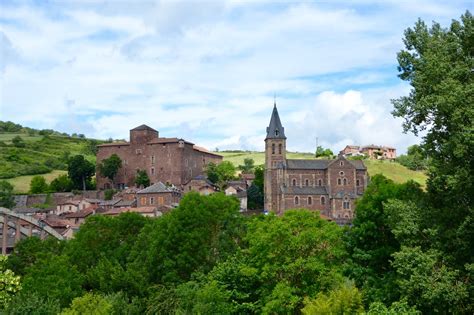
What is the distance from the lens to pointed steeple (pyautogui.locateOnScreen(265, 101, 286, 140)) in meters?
117

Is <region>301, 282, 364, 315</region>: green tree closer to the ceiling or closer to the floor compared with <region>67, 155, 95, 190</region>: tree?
closer to the floor

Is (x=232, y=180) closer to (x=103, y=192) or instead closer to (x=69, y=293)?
(x=103, y=192)

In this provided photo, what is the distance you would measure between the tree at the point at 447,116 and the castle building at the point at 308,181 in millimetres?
88214

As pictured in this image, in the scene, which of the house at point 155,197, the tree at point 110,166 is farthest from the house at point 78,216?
the tree at point 110,166

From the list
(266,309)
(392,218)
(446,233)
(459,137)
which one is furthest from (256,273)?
(459,137)

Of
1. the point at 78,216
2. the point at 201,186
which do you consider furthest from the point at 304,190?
the point at 78,216

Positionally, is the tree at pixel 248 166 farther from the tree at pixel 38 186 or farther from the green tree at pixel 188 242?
the green tree at pixel 188 242

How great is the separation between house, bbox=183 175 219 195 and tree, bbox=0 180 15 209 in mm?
31017

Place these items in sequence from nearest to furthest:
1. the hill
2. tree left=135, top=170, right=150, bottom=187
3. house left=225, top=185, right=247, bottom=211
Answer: house left=225, top=185, right=247, bottom=211 → tree left=135, top=170, right=150, bottom=187 → the hill

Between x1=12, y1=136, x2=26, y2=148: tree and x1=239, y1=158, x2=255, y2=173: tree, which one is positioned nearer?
x1=239, y1=158, x2=255, y2=173: tree

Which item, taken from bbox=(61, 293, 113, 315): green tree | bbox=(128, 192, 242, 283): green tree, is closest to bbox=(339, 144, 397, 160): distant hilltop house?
bbox=(128, 192, 242, 283): green tree

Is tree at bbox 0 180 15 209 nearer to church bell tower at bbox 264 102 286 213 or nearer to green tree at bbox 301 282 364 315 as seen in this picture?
church bell tower at bbox 264 102 286 213

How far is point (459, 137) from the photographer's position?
872 inches

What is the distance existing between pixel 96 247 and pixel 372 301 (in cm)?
2736
